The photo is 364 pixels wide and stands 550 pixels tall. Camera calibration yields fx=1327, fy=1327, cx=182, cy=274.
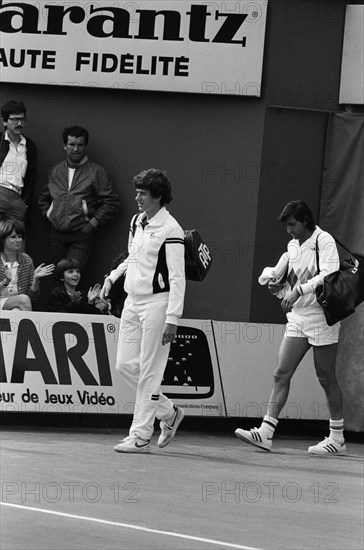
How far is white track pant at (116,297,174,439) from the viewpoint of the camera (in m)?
11.1

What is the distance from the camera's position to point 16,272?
13.4 meters

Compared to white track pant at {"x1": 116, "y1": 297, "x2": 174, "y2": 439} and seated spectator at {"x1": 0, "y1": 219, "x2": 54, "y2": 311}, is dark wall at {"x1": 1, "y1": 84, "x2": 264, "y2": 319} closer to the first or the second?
seated spectator at {"x1": 0, "y1": 219, "x2": 54, "y2": 311}

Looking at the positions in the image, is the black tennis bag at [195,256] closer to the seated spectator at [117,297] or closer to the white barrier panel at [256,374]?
the seated spectator at [117,297]

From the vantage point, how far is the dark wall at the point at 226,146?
13.9 metres

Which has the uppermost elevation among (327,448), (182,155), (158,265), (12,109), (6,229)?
(12,109)

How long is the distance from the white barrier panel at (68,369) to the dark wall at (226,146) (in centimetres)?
151

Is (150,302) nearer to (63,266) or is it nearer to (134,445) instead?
(134,445)

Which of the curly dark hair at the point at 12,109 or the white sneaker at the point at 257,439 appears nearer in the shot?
the white sneaker at the point at 257,439

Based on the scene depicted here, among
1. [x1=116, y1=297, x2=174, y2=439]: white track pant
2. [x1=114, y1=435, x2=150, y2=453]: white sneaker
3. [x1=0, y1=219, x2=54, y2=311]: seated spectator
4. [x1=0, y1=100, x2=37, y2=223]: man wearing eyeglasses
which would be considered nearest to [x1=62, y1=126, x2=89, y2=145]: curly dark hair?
[x1=0, y1=100, x2=37, y2=223]: man wearing eyeglasses

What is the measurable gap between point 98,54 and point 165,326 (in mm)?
4226

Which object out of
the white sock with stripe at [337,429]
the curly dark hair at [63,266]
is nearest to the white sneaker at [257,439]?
the white sock with stripe at [337,429]

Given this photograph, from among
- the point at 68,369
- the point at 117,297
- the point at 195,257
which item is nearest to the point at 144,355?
the point at 117,297

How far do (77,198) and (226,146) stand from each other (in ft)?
5.58

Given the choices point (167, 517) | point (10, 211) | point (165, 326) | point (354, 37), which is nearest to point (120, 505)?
point (167, 517)
